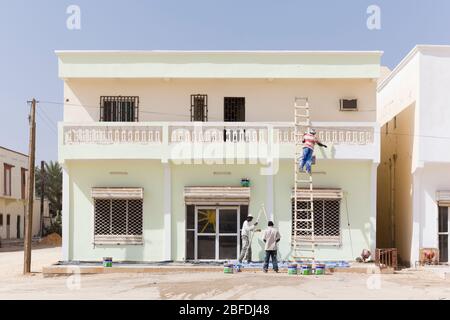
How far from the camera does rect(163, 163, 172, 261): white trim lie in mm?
19953

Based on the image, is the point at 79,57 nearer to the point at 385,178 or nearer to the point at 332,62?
the point at 332,62

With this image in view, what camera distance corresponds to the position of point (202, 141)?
19844 mm

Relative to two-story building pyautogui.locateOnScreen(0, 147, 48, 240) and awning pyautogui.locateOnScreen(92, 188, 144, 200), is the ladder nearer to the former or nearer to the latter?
awning pyautogui.locateOnScreen(92, 188, 144, 200)

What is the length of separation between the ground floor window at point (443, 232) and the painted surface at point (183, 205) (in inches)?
92.2

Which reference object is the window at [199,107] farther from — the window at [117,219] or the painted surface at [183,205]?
the window at [117,219]

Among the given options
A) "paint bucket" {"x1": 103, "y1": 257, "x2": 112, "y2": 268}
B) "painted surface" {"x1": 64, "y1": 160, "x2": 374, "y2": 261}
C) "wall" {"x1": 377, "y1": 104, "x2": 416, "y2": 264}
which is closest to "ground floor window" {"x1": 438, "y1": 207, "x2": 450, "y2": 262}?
"wall" {"x1": 377, "y1": 104, "x2": 416, "y2": 264}

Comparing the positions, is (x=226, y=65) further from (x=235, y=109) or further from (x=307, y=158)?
(x=307, y=158)

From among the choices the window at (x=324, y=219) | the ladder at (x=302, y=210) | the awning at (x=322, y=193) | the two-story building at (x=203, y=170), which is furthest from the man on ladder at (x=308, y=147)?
the window at (x=324, y=219)

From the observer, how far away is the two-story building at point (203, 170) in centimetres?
1986

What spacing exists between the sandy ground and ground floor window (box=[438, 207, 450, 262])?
1617 mm

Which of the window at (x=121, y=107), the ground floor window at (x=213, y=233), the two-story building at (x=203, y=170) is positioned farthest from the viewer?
the window at (x=121, y=107)

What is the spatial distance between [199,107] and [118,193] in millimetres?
3960

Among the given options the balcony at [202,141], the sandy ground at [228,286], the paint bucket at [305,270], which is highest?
the balcony at [202,141]

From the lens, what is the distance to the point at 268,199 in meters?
20.0
